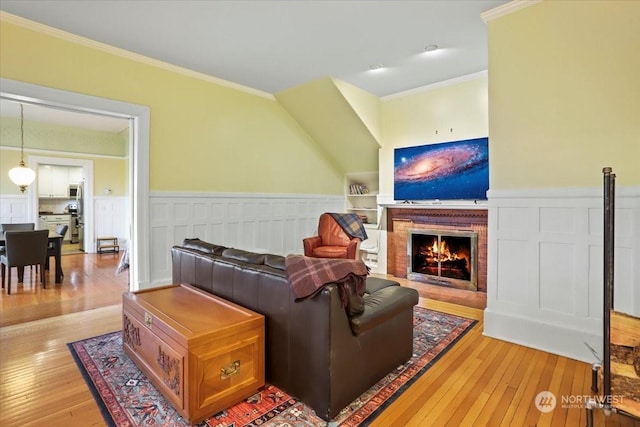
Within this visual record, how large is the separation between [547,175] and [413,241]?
2563mm

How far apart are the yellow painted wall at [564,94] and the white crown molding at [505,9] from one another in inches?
1.7

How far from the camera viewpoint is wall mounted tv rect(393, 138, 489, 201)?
4293 millimetres

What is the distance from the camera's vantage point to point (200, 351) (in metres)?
1.71

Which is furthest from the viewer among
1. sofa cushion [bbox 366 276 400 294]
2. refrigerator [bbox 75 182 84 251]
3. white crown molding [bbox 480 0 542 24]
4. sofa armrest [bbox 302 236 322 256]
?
refrigerator [bbox 75 182 84 251]

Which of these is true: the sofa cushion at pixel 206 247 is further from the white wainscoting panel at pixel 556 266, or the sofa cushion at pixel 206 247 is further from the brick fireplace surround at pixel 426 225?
the brick fireplace surround at pixel 426 225

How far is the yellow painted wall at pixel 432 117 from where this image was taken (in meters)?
4.37

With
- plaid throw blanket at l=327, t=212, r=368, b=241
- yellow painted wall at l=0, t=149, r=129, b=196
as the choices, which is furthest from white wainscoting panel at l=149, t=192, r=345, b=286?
yellow painted wall at l=0, t=149, r=129, b=196

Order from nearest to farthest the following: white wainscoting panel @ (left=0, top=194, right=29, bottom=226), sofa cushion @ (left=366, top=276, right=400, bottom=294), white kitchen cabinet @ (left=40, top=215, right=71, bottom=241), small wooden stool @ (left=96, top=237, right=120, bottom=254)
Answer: sofa cushion @ (left=366, top=276, right=400, bottom=294) → white wainscoting panel @ (left=0, top=194, right=29, bottom=226) → small wooden stool @ (left=96, top=237, right=120, bottom=254) → white kitchen cabinet @ (left=40, top=215, right=71, bottom=241)

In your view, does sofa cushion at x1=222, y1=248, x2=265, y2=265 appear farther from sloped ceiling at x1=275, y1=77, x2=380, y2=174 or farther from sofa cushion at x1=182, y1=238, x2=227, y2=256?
sloped ceiling at x1=275, y1=77, x2=380, y2=174

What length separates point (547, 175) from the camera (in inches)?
106

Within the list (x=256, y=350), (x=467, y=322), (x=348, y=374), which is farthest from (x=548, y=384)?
(x=256, y=350)

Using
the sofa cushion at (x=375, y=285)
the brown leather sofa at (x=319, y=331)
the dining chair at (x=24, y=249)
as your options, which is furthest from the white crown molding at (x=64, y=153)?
the sofa cushion at (x=375, y=285)

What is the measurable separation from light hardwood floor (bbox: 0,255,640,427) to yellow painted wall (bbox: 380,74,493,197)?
2.66 meters

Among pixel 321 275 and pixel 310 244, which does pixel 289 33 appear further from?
pixel 310 244
